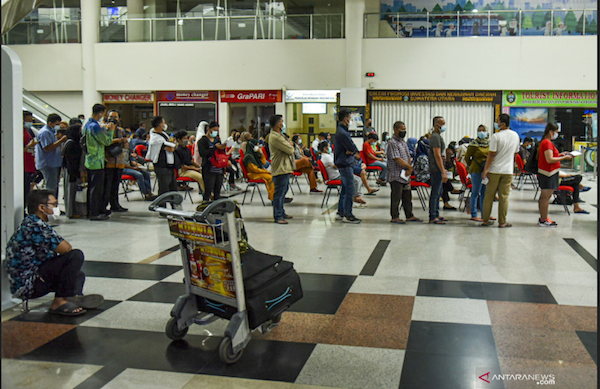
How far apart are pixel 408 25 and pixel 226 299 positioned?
18.4 metres

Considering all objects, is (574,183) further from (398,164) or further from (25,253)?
(25,253)

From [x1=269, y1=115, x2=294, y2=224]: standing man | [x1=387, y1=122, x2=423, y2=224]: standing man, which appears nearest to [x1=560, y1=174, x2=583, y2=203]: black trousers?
[x1=387, y1=122, x2=423, y2=224]: standing man

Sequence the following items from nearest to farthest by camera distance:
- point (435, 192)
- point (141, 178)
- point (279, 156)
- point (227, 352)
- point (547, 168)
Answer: point (227, 352) → point (547, 168) → point (279, 156) → point (435, 192) → point (141, 178)

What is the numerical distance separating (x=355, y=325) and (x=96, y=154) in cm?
573

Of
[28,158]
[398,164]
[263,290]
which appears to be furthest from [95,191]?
[263,290]

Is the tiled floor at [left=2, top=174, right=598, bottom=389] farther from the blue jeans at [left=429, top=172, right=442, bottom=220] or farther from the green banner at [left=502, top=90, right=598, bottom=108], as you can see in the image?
the green banner at [left=502, top=90, right=598, bottom=108]

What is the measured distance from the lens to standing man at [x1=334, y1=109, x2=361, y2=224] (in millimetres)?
8539

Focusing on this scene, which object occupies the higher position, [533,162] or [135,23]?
[135,23]

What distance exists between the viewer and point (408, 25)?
66.9 feet

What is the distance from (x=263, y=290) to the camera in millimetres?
3627

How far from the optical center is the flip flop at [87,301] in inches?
177

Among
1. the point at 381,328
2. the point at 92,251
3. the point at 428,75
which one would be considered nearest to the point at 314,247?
the point at 92,251

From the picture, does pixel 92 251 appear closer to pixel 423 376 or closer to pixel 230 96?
pixel 423 376

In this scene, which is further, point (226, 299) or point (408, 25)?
point (408, 25)
